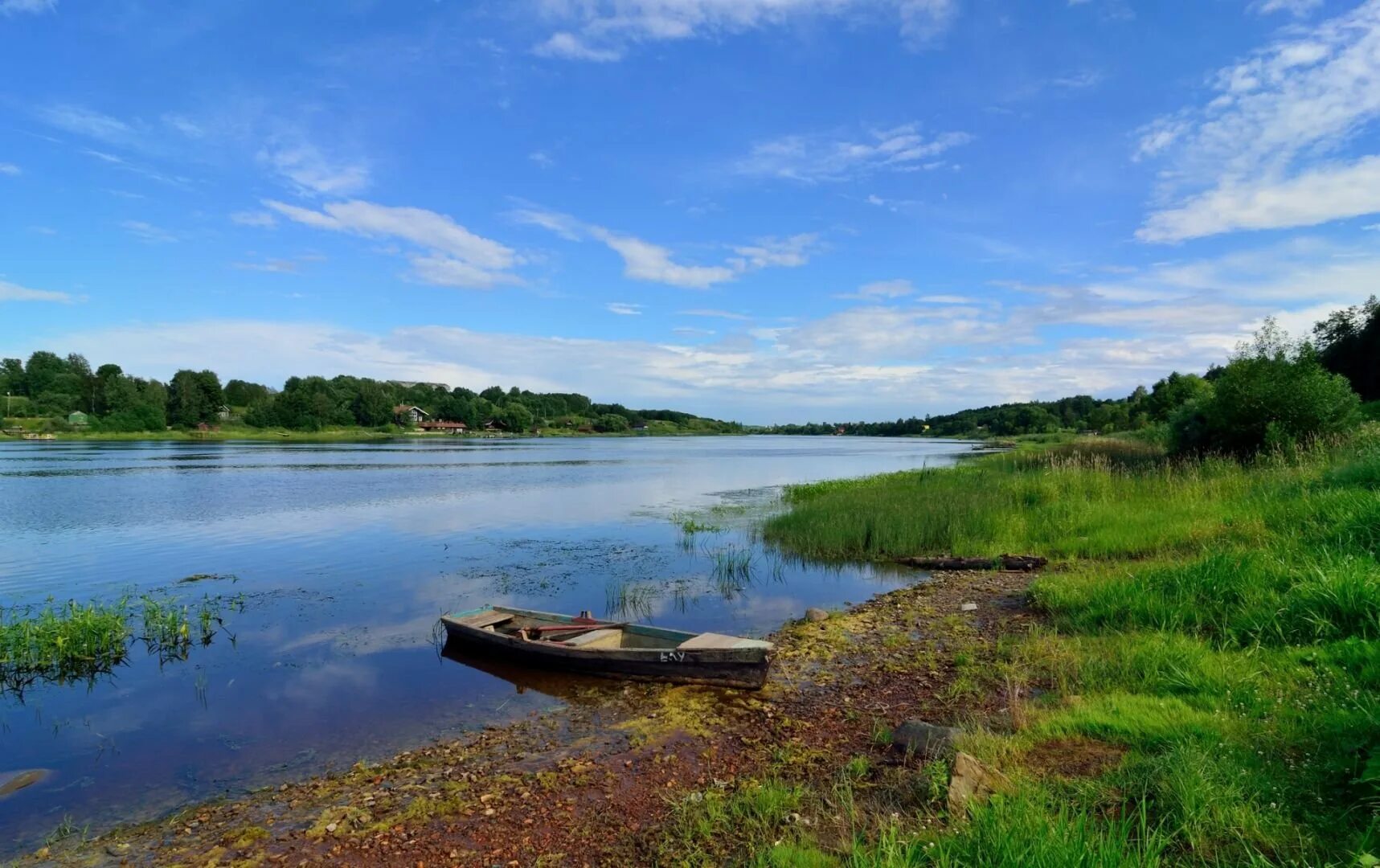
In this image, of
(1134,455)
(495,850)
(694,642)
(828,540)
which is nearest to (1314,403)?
(1134,455)

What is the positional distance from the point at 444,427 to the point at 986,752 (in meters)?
168

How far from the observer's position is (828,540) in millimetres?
20859

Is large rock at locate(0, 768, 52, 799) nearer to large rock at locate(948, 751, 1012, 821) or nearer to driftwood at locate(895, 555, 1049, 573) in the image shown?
large rock at locate(948, 751, 1012, 821)

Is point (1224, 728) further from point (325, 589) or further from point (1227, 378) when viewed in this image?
point (1227, 378)

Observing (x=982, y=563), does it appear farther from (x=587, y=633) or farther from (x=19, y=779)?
(x=19, y=779)

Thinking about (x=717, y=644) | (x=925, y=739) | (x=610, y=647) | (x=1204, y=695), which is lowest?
(x=610, y=647)

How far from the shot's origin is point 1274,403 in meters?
21.6

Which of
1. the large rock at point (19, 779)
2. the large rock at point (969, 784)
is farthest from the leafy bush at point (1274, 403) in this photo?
the large rock at point (19, 779)

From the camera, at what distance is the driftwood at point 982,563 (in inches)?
643

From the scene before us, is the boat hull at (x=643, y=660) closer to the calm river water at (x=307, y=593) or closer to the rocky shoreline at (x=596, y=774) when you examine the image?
the rocky shoreline at (x=596, y=774)

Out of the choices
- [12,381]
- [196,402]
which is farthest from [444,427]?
[12,381]

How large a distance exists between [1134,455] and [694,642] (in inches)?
998

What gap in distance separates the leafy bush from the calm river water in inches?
579

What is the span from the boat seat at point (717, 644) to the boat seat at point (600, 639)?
155cm
